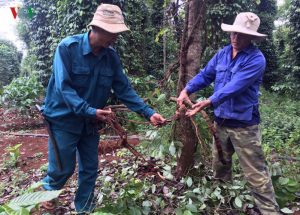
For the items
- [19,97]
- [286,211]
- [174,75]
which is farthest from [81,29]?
[286,211]

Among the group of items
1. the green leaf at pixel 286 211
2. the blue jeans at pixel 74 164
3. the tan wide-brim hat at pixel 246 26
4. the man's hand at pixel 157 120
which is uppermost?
the tan wide-brim hat at pixel 246 26

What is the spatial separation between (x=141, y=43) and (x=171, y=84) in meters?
8.70

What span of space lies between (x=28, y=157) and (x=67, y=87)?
3489mm

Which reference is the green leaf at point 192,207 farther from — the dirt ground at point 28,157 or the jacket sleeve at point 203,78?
the jacket sleeve at point 203,78

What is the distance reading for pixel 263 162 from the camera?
314 cm

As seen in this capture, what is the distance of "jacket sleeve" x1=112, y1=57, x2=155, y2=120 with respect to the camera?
10.5 feet

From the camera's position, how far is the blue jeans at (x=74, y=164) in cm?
300

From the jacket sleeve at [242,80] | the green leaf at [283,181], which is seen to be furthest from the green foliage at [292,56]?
the jacket sleeve at [242,80]

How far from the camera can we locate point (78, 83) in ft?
9.61

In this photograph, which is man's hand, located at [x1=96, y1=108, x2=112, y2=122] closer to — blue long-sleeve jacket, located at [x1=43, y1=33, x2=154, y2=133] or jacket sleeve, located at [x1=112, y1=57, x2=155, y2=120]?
blue long-sleeve jacket, located at [x1=43, y1=33, x2=154, y2=133]

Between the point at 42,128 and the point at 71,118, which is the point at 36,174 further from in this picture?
the point at 42,128

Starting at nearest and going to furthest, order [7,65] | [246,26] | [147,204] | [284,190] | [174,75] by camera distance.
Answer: [246,26] → [147,204] → [284,190] → [174,75] → [7,65]

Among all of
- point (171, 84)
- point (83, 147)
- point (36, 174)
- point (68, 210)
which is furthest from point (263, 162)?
point (36, 174)

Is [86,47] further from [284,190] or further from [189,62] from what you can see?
[284,190]
